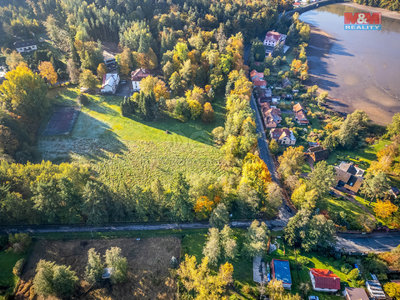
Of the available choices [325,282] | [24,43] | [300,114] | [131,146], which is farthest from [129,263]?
[24,43]

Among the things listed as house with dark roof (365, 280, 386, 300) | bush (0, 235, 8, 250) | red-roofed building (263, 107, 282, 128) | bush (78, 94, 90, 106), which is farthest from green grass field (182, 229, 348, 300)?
bush (78, 94, 90, 106)

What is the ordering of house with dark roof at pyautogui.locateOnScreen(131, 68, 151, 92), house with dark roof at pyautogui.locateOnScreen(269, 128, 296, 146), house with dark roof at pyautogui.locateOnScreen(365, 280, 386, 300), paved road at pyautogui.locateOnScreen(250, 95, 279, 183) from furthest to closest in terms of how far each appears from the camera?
house with dark roof at pyautogui.locateOnScreen(131, 68, 151, 92) → house with dark roof at pyautogui.locateOnScreen(269, 128, 296, 146) → paved road at pyautogui.locateOnScreen(250, 95, 279, 183) → house with dark roof at pyautogui.locateOnScreen(365, 280, 386, 300)

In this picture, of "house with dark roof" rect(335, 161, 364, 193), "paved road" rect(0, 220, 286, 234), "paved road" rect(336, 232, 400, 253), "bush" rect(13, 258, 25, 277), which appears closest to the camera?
"bush" rect(13, 258, 25, 277)

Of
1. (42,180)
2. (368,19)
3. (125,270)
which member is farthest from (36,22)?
(368,19)

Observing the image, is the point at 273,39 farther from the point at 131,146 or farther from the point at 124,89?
the point at 131,146

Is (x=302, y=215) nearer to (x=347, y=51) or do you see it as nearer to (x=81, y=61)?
(x=81, y=61)

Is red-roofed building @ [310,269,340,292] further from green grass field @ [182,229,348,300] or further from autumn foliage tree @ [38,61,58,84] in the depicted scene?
autumn foliage tree @ [38,61,58,84]
